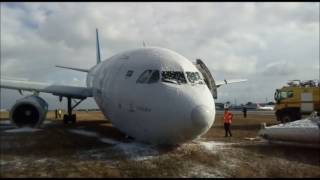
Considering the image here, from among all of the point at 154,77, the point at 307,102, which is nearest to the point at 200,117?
the point at 154,77

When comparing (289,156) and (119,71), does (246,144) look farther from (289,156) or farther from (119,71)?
(119,71)

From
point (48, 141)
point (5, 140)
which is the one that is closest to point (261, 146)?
point (48, 141)

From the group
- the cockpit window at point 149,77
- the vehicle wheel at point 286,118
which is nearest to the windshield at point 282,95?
the vehicle wheel at point 286,118

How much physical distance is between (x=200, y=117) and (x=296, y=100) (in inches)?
846

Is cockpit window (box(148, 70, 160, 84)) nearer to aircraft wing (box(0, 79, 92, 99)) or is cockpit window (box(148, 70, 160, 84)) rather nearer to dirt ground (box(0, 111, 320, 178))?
dirt ground (box(0, 111, 320, 178))

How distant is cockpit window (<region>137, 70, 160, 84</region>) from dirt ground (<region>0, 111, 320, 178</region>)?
106 inches

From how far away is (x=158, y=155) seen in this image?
1512 cm

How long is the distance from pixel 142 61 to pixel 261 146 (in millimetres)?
6933

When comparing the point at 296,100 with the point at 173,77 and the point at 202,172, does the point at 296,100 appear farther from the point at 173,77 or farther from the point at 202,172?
the point at 202,172

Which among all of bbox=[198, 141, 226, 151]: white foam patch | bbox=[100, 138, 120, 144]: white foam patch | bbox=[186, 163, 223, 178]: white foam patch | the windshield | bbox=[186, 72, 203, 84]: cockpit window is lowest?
bbox=[186, 163, 223, 178]: white foam patch

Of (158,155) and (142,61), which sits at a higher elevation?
(142,61)

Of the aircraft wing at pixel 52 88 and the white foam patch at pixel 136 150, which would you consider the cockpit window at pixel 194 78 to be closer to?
the white foam patch at pixel 136 150

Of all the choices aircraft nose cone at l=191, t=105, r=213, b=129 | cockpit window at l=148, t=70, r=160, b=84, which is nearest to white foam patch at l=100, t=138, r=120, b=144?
cockpit window at l=148, t=70, r=160, b=84

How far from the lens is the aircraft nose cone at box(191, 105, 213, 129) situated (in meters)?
14.5
